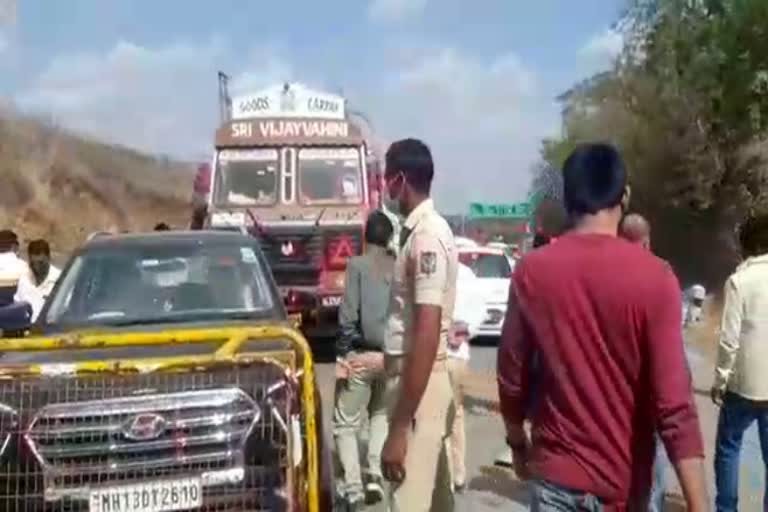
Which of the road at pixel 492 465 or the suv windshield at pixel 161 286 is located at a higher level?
the suv windshield at pixel 161 286

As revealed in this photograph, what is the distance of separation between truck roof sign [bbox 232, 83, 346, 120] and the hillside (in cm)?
2118

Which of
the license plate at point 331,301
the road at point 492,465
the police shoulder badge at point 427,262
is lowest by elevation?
the road at point 492,465

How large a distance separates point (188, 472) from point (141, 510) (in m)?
0.26

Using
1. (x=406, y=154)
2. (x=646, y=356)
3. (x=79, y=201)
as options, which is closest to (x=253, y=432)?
(x=406, y=154)

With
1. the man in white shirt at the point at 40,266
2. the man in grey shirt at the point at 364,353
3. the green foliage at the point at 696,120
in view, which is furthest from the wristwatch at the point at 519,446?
the green foliage at the point at 696,120

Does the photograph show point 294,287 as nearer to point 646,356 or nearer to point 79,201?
point 646,356

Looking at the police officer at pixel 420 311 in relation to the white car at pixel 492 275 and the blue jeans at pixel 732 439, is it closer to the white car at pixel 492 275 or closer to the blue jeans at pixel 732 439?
the blue jeans at pixel 732 439

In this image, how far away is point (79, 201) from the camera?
51.7 metres

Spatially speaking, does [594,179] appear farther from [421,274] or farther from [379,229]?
[379,229]

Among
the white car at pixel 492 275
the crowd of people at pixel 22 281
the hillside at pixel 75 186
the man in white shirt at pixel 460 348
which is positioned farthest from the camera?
the hillside at pixel 75 186

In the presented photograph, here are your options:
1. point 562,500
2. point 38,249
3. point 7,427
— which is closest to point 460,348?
point 7,427

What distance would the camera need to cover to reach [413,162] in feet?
18.5

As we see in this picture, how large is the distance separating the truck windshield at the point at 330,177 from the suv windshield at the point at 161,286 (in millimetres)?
10626

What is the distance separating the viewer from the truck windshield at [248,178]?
1966 centimetres
